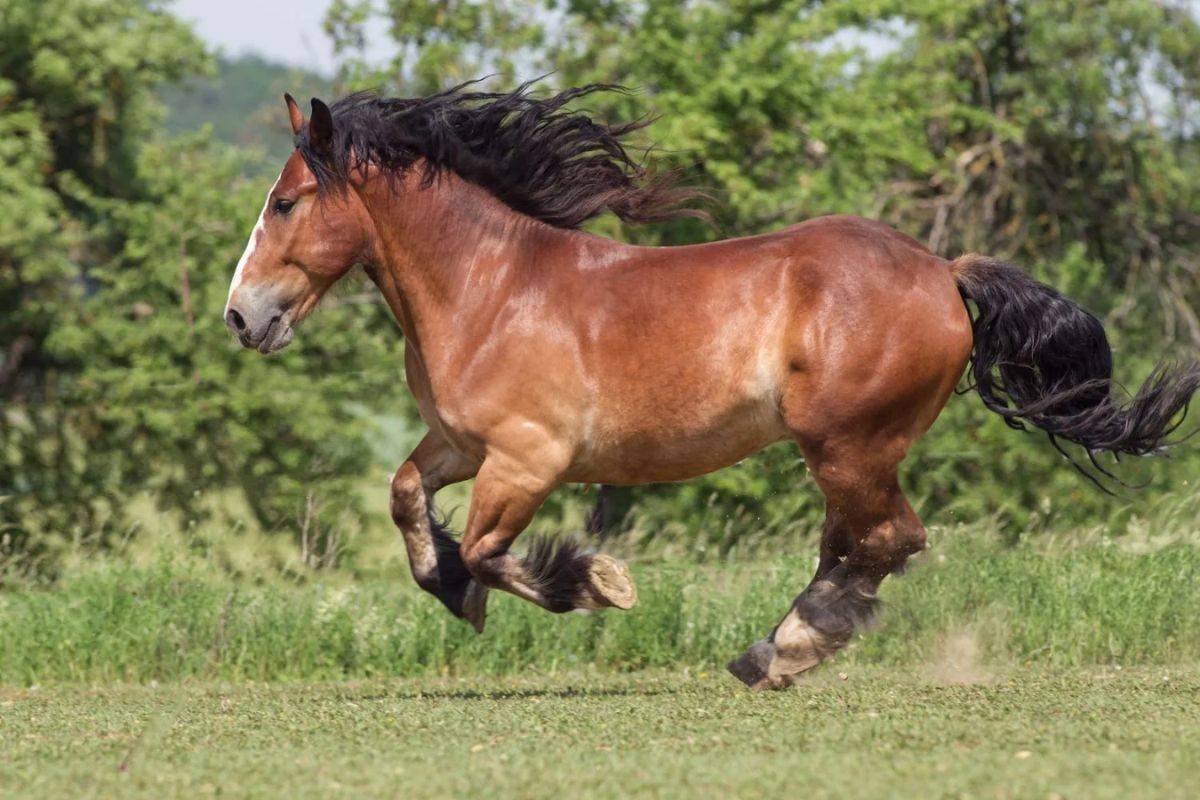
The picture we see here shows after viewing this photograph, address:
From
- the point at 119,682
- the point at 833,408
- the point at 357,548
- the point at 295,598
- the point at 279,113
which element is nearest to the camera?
the point at 833,408

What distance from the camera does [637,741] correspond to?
Result: 5.60m

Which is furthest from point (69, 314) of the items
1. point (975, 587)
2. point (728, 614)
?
point (975, 587)

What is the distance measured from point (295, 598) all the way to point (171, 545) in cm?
106

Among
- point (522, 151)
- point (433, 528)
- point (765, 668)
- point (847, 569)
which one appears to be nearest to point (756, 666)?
point (765, 668)

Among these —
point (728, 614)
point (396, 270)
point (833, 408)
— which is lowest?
point (728, 614)

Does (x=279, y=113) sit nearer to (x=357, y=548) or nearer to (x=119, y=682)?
(x=357, y=548)

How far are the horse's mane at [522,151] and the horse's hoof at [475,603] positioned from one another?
165 centimetres

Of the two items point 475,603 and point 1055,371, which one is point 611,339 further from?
point 1055,371

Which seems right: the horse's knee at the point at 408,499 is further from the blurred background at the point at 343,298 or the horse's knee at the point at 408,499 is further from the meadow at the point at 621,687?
the blurred background at the point at 343,298

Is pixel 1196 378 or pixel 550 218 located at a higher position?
pixel 550 218

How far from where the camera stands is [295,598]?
9.30 meters

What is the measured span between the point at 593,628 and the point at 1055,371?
2.93 m

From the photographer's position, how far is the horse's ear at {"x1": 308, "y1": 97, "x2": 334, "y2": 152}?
6.99 metres

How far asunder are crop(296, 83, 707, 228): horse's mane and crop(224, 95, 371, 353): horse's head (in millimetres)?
217
